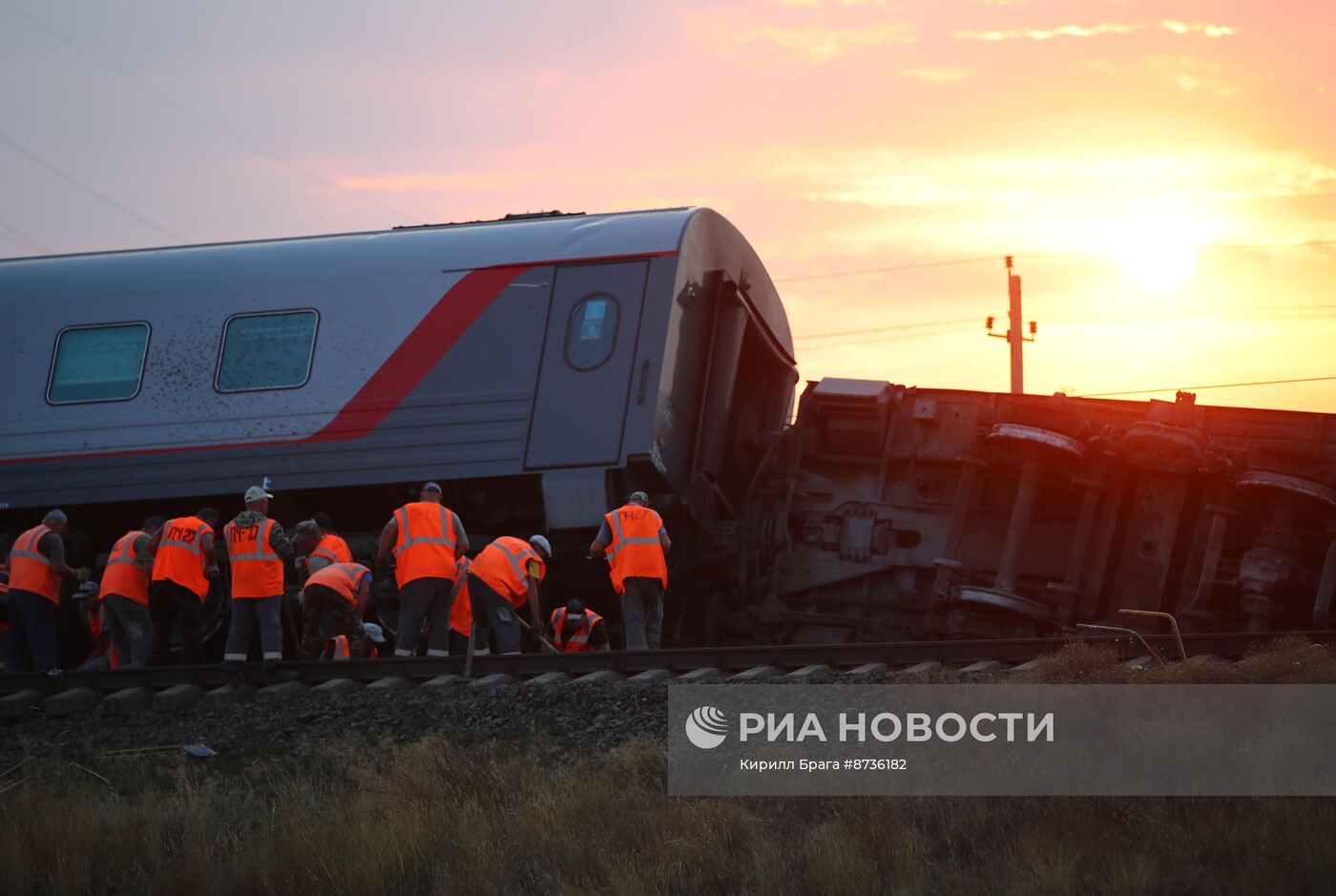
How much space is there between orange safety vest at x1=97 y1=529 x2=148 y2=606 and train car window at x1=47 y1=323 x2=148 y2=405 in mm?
1641

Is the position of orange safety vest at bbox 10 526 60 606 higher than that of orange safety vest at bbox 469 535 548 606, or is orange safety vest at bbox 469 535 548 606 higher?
orange safety vest at bbox 469 535 548 606

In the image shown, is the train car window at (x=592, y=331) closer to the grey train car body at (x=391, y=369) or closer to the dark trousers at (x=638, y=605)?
the grey train car body at (x=391, y=369)

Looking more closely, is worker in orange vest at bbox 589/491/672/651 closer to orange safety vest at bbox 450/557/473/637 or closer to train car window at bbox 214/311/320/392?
orange safety vest at bbox 450/557/473/637

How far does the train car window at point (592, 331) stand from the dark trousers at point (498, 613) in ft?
6.09

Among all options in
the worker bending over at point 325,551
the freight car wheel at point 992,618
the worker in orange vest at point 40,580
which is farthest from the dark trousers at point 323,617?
the freight car wheel at point 992,618

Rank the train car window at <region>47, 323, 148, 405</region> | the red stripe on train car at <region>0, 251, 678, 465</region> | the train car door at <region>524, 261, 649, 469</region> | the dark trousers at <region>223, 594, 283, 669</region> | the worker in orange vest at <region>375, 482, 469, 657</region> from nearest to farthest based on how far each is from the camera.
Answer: the dark trousers at <region>223, 594, 283, 669</region>
the worker in orange vest at <region>375, 482, 469, 657</region>
the train car door at <region>524, 261, 649, 469</region>
the red stripe on train car at <region>0, 251, 678, 465</region>
the train car window at <region>47, 323, 148, 405</region>

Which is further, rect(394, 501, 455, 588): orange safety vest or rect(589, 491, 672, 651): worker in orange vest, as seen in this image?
rect(589, 491, 672, 651): worker in orange vest

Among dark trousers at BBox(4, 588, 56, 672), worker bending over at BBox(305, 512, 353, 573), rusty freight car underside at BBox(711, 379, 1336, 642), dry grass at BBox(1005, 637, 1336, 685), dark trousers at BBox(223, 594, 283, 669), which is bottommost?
dark trousers at BBox(4, 588, 56, 672)

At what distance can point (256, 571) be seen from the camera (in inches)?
430

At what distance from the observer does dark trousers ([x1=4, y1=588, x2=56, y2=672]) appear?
12.0 m

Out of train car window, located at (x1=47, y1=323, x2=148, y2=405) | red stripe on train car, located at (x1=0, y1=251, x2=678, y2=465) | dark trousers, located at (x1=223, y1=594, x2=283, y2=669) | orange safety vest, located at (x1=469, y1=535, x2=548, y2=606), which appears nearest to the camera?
dark trousers, located at (x1=223, y1=594, x2=283, y2=669)

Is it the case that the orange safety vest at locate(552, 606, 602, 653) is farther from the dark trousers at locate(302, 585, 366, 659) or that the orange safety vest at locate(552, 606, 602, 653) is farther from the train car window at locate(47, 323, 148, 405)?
the train car window at locate(47, 323, 148, 405)

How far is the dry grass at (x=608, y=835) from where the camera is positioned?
6.27 m

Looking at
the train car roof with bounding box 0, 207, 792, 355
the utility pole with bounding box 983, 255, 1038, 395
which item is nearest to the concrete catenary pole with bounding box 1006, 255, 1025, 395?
the utility pole with bounding box 983, 255, 1038, 395
